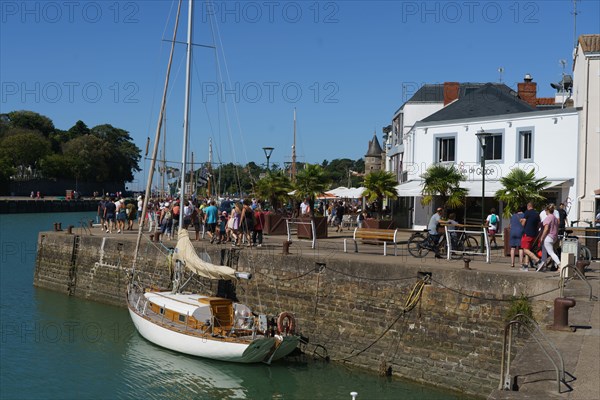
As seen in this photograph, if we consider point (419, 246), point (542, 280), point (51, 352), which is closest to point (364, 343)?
point (419, 246)

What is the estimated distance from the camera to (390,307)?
55.1 feet

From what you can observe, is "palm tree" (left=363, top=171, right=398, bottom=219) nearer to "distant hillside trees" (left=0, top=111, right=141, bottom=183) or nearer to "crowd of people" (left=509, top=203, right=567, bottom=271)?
"crowd of people" (left=509, top=203, right=567, bottom=271)

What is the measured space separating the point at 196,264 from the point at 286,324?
383cm

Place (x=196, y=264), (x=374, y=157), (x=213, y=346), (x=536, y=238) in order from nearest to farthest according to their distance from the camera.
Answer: (x=536, y=238)
(x=213, y=346)
(x=196, y=264)
(x=374, y=157)

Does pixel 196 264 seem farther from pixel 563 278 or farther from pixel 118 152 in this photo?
pixel 118 152

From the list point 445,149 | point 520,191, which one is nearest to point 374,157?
point 445,149

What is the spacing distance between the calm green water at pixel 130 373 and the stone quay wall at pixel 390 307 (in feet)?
1.88

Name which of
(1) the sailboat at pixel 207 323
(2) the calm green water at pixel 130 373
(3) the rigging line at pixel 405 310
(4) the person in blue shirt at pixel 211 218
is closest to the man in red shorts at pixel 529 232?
(3) the rigging line at pixel 405 310

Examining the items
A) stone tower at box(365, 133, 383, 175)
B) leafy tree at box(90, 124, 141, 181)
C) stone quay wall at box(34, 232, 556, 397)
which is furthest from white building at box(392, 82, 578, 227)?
leafy tree at box(90, 124, 141, 181)

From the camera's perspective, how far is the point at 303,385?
16.4 metres

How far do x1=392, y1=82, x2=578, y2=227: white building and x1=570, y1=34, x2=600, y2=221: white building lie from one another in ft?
1.07

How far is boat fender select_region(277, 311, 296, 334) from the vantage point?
1769 cm

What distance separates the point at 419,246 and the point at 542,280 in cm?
524

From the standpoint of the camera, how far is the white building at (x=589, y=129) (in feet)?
92.1
